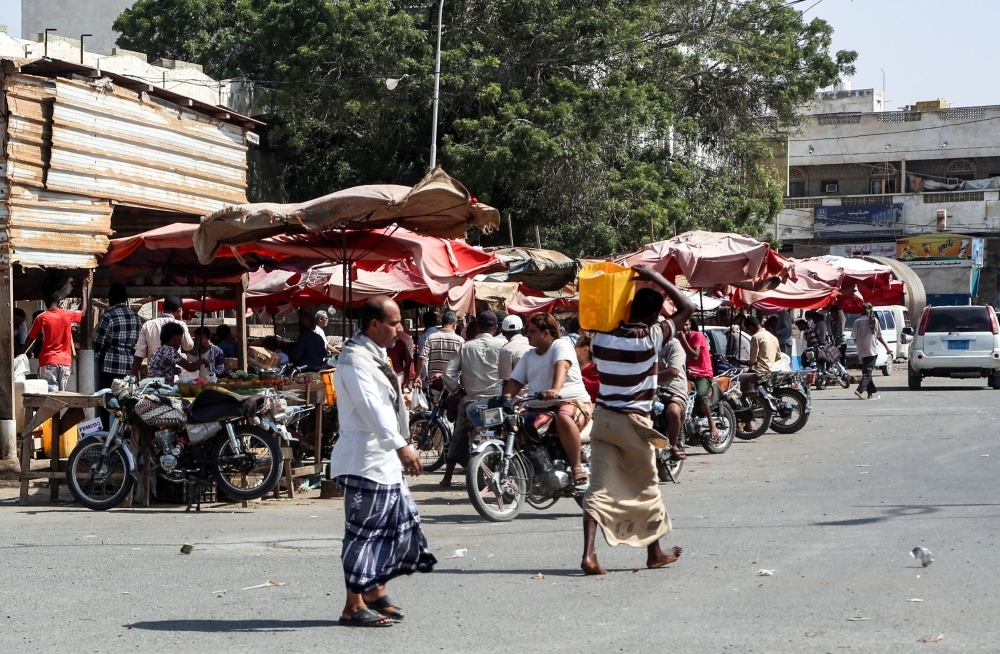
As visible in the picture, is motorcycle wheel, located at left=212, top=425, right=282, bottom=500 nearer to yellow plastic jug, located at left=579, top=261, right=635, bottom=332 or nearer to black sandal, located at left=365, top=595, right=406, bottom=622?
yellow plastic jug, located at left=579, top=261, right=635, bottom=332

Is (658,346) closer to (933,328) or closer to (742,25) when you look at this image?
(933,328)

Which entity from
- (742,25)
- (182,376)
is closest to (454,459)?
(182,376)

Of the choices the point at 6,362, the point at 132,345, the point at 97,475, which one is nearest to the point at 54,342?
the point at 6,362

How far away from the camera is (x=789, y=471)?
43.9ft

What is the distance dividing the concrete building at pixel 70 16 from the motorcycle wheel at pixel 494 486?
39.0 m

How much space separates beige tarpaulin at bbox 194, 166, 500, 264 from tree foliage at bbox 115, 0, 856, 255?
634 inches

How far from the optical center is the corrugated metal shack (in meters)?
13.6

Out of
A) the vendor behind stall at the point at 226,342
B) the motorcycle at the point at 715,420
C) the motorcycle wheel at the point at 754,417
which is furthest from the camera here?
the vendor behind stall at the point at 226,342

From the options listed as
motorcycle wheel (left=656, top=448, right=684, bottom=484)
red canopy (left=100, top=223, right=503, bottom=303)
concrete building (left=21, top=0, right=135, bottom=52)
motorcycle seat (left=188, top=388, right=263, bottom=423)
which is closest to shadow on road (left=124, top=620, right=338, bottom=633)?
motorcycle seat (left=188, top=388, right=263, bottom=423)

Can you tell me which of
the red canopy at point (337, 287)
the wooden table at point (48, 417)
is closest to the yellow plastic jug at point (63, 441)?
the wooden table at point (48, 417)

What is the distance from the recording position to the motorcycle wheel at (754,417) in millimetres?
17359

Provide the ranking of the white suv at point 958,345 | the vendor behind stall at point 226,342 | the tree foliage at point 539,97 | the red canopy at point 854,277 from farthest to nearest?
the tree foliage at point 539,97 < the red canopy at point 854,277 < the white suv at point 958,345 < the vendor behind stall at point 226,342

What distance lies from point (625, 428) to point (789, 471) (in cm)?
625

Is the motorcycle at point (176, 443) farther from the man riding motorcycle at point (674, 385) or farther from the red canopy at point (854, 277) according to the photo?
the red canopy at point (854, 277)
